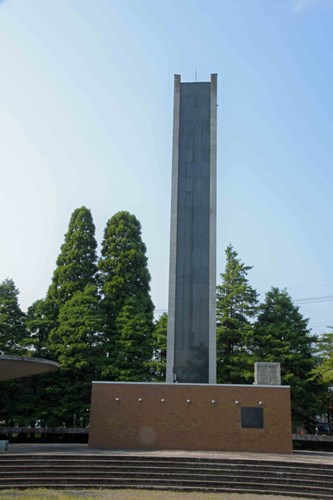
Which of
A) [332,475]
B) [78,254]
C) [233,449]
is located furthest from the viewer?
[78,254]

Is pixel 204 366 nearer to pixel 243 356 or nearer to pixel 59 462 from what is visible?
pixel 243 356

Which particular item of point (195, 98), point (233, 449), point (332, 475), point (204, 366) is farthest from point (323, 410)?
point (195, 98)

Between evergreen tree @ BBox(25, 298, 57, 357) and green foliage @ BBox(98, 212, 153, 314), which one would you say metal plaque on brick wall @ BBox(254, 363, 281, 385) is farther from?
evergreen tree @ BBox(25, 298, 57, 357)

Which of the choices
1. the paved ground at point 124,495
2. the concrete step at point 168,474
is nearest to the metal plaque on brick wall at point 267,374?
the concrete step at point 168,474

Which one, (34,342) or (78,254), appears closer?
(34,342)

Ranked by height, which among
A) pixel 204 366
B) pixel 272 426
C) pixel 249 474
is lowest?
pixel 249 474

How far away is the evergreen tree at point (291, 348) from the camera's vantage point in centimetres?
2847

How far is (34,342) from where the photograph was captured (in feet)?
95.1

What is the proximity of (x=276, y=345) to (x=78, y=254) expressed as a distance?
12130 millimetres

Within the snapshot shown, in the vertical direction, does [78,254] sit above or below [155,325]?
above

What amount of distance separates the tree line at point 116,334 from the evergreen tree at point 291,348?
0.17 ft

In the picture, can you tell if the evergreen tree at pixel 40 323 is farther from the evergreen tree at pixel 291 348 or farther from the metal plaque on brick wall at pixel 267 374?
the metal plaque on brick wall at pixel 267 374

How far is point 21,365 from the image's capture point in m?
18.7

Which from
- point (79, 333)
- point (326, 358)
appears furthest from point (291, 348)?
point (79, 333)
